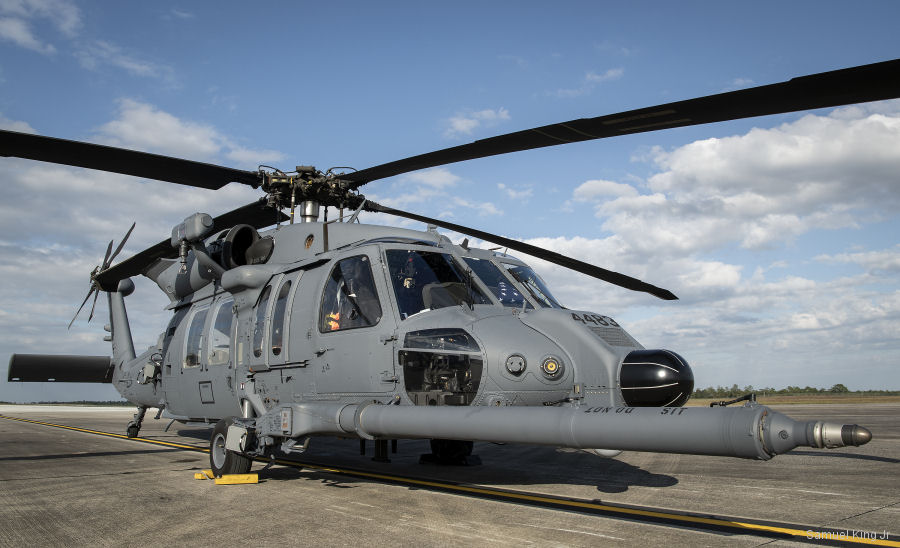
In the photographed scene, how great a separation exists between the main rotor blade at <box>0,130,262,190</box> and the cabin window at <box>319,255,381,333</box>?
2.51 metres

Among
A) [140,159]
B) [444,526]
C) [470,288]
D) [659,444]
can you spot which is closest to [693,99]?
[659,444]

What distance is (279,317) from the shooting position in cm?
890

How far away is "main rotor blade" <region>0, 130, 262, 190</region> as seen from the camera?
24.6 feet

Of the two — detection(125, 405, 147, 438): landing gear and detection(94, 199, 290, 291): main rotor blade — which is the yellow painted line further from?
detection(125, 405, 147, 438): landing gear

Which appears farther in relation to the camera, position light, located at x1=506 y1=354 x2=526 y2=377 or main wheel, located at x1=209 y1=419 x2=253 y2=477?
main wheel, located at x1=209 y1=419 x2=253 y2=477

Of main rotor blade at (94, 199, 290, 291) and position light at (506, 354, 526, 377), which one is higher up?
main rotor blade at (94, 199, 290, 291)

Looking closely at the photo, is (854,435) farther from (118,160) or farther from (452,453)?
(118,160)

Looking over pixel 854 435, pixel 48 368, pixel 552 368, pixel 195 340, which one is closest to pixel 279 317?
pixel 195 340

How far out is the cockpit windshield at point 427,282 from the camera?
24.5ft

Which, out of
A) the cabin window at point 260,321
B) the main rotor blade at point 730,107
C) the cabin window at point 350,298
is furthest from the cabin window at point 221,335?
the main rotor blade at point 730,107

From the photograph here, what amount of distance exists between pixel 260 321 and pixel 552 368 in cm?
456

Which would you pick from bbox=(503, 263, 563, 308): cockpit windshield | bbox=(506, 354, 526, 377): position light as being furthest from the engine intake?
bbox=(503, 263, 563, 308): cockpit windshield

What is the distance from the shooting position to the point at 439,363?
7039mm

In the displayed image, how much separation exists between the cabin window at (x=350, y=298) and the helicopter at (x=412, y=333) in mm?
23
